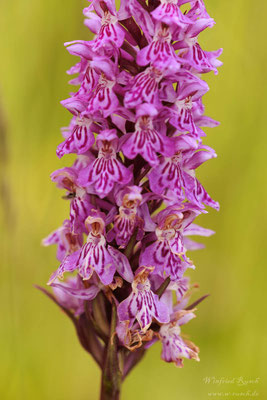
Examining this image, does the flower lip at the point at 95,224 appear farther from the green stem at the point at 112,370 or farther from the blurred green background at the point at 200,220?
the blurred green background at the point at 200,220

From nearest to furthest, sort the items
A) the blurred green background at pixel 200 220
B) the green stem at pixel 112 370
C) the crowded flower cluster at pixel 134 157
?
the crowded flower cluster at pixel 134 157 < the green stem at pixel 112 370 < the blurred green background at pixel 200 220

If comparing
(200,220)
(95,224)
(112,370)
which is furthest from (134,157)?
(200,220)

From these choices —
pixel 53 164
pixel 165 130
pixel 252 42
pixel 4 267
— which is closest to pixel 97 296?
pixel 165 130

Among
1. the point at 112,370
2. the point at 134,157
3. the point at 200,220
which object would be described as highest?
the point at 134,157

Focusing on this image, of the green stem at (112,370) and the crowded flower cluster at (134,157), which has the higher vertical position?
the crowded flower cluster at (134,157)

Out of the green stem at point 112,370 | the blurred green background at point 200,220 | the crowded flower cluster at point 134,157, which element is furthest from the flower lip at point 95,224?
the blurred green background at point 200,220

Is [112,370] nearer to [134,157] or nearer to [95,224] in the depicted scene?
[95,224]

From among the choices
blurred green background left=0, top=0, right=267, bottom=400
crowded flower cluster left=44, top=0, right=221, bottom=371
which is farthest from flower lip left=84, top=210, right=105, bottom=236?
blurred green background left=0, top=0, right=267, bottom=400
